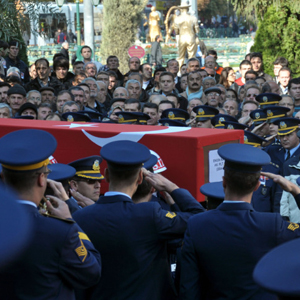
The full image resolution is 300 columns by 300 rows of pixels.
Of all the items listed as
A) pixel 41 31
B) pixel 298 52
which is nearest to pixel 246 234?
pixel 41 31

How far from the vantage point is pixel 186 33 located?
17.3m

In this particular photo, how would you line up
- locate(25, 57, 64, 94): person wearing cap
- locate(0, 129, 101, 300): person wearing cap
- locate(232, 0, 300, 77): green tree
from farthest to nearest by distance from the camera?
locate(232, 0, 300, 77): green tree, locate(25, 57, 64, 94): person wearing cap, locate(0, 129, 101, 300): person wearing cap

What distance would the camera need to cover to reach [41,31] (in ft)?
21.8

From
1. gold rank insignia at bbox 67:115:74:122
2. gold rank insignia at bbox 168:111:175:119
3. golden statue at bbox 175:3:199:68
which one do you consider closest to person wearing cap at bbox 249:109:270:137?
gold rank insignia at bbox 168:111:175:119

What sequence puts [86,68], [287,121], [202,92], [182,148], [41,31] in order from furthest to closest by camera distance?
[86,68]
[202,92]
[41,31]
[287,121]
[182,148]

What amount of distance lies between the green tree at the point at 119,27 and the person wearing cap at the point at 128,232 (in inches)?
771

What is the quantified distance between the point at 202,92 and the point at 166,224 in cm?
617

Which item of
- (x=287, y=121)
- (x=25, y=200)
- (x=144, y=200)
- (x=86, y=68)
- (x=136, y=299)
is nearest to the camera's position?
(x=25, y=200)

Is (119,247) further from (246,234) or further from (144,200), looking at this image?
(246,234)

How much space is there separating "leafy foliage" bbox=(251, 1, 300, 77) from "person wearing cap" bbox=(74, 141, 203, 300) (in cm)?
979

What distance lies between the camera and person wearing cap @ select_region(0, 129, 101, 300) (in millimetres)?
1995

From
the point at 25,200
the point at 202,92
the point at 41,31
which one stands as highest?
the point at 41,31

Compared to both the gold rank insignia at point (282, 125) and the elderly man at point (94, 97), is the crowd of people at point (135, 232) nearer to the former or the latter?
the gold rank insignia at point (282, 125)

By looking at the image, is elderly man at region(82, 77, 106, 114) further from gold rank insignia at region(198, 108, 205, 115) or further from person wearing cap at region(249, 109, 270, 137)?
person wearing cap at region(249, 109, 270, 137)
